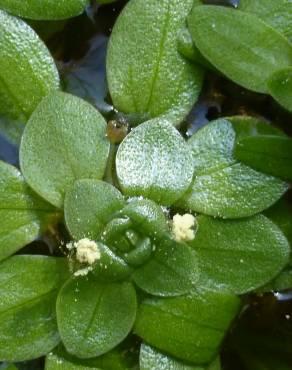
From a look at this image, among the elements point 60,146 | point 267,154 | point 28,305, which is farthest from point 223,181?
point 28,305

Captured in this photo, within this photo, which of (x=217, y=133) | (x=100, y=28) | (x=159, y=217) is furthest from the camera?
(x=100, y=28)

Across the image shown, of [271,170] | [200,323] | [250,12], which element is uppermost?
[250,12]

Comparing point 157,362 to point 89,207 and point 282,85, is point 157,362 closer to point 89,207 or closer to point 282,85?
point 89,207

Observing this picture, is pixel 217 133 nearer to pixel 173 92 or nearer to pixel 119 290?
pixel 173 92

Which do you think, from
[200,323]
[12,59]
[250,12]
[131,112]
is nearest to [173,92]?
[131,112]

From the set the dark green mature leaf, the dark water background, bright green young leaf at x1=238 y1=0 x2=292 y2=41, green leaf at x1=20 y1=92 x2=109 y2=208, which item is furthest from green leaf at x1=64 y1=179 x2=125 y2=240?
bright green young leaf at x1=238 y1=0 x2=292 y2=41

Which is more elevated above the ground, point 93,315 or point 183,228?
point 183,228
